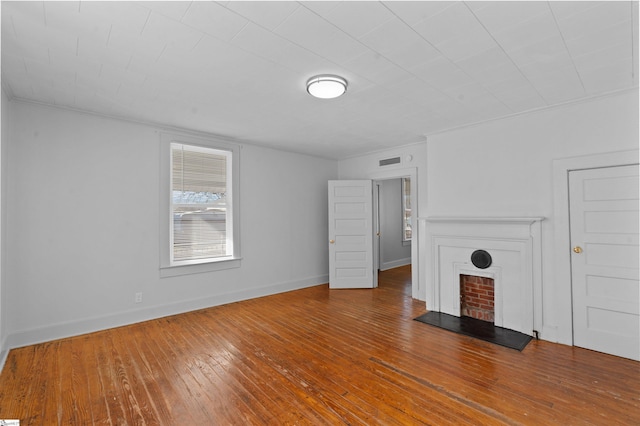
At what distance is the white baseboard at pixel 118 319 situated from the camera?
322cm

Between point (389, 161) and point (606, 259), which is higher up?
point (389, 161)

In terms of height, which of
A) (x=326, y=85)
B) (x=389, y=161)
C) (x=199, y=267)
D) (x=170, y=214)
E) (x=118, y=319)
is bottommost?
(x=118, y=319)

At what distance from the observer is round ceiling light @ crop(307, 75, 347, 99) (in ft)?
8.75

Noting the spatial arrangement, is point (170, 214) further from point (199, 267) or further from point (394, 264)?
point (394, 264)

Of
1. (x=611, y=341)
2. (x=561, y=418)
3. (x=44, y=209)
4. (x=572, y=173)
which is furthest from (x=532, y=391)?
(x=44, y=209)

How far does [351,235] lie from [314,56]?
3.90 m

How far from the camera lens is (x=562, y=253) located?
3.29 m

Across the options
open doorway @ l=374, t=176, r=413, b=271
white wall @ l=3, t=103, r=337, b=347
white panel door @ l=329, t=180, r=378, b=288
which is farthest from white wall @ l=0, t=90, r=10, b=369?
open doorway @ l=374, t=176, r=413, b=271

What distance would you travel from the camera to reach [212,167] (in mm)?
4848

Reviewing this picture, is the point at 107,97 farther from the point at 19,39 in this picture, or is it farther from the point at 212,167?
the point at 212,167

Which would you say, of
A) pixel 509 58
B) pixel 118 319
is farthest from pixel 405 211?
pixel 118 319

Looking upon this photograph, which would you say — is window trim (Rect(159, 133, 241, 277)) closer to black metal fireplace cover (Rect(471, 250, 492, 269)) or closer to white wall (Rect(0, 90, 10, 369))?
white wall (Rect(0, 90, 10, 369))

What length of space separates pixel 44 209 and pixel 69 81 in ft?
4.93

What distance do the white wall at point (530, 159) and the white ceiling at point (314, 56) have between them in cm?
23
